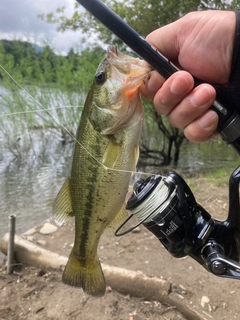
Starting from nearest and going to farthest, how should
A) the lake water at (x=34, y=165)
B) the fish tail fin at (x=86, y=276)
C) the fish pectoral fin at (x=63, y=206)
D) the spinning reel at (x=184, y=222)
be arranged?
the spinning reel at (x=184, y=222)
the fish pectoral fin at (x=63, y=206)
the fish tail fin at (x=86, y=276)
the lake water at (x=34, y=165)

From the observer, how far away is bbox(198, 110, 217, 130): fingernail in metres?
1.62

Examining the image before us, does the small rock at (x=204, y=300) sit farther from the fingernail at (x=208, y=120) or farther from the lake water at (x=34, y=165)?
the lake water at (x=34, y=165)

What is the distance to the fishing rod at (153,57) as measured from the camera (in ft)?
4.64

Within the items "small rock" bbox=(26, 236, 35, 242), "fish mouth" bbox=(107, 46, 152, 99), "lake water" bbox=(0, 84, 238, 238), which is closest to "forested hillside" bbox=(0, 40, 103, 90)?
"lake water" bbox=(0, 84, 238, 238)

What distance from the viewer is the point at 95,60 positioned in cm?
1054

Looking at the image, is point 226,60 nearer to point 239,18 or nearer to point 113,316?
point 239,18

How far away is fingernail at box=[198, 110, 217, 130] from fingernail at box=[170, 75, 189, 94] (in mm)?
154

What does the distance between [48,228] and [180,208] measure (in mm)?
3102

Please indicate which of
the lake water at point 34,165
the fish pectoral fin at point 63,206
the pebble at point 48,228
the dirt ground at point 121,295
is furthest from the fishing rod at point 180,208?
the lake water at point 34,165

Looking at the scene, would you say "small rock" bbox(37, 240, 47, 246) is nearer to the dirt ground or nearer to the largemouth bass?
the dirt ground

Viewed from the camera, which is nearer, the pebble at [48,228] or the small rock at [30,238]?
the small rock at [30,238]

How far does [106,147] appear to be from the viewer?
5.26 ft

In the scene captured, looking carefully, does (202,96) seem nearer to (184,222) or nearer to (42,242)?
(184,222)

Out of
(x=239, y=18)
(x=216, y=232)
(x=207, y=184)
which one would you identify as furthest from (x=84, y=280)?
(x=207, y=184)
